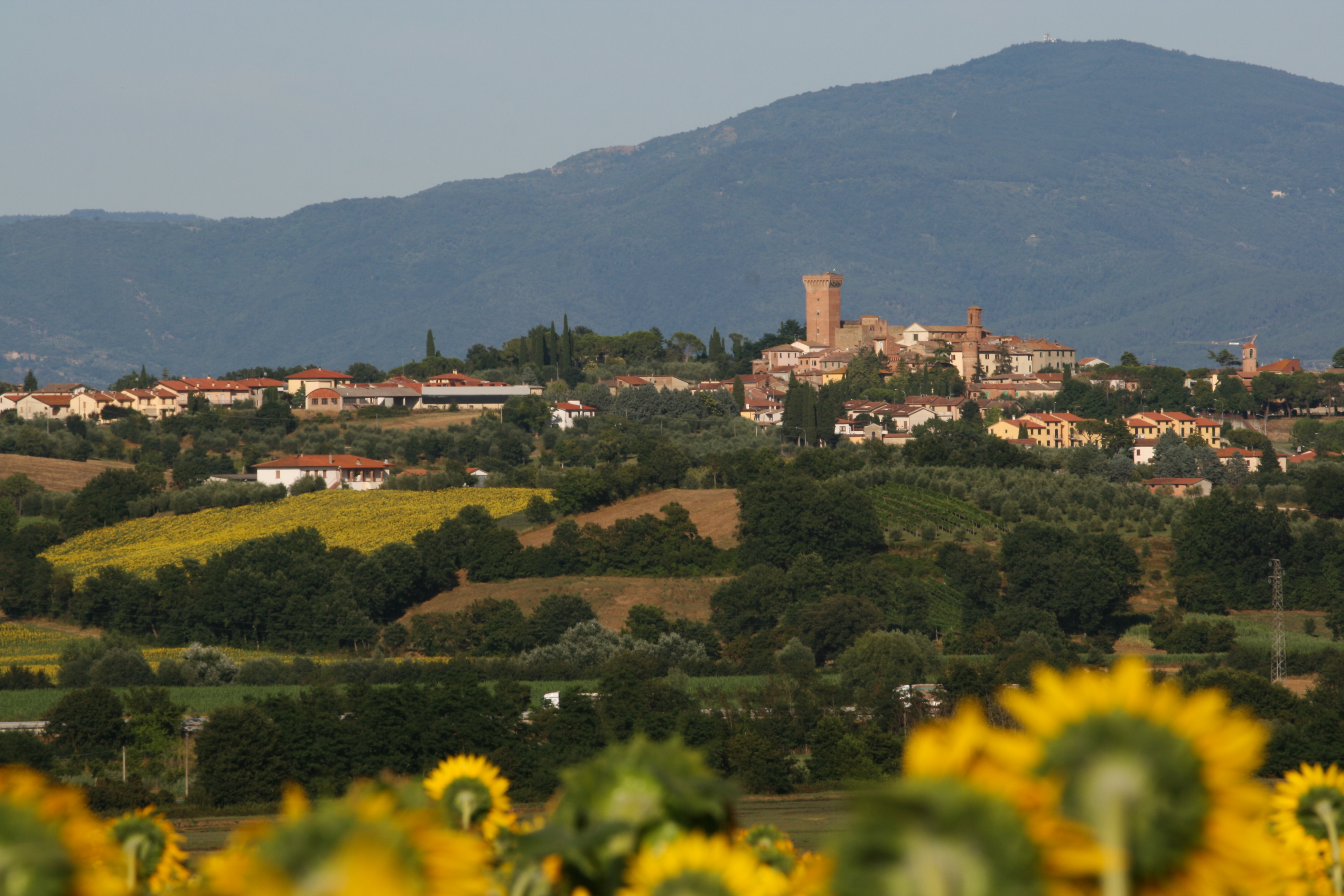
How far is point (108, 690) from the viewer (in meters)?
51.2

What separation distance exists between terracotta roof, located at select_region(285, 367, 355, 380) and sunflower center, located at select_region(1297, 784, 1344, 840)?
164 metres

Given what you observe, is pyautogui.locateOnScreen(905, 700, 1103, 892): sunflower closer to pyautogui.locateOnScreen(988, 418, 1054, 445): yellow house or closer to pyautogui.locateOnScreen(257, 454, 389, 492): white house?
pyautogui.locateOnScreen(257, 454, 389, 492): white house

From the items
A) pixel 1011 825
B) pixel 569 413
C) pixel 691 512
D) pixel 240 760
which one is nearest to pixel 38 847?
pixel 1011 825

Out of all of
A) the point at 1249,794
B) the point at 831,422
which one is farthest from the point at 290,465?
the point at 1249,794

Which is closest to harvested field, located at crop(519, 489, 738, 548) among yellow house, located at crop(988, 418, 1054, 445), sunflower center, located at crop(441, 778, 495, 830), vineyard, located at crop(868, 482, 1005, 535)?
vineyard, located at crop(868, 482, 1005, 535)

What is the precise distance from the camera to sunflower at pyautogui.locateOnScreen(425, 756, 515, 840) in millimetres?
6801

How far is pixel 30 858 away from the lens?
360 centimetres

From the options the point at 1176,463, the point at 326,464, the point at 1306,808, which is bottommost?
the point at 1176,463

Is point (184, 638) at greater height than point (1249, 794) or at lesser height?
lesser

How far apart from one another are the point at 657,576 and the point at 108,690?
40924mm

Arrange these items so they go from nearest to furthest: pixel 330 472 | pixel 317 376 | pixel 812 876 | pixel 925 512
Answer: pixel 812 876
pixel 925 512
pixel 330 472
pixel 317 376

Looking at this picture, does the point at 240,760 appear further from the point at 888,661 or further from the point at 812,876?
the point at 812,876

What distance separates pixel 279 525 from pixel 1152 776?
328ft

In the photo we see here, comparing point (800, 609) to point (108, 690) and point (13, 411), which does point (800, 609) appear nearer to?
point (108, 690)
